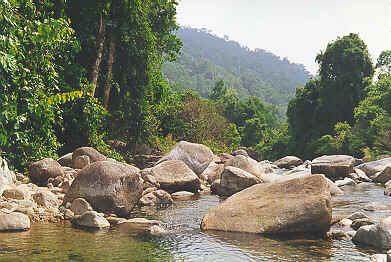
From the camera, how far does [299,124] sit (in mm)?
46750

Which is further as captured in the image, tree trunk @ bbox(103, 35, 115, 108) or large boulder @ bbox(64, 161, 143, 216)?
tree trunk @ bbox(103, 35, 115, 108)

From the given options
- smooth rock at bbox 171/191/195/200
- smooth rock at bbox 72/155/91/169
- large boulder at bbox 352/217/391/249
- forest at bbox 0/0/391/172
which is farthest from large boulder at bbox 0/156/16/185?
large boulder at bbox 352/217/391/249

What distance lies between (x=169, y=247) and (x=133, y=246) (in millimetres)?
556

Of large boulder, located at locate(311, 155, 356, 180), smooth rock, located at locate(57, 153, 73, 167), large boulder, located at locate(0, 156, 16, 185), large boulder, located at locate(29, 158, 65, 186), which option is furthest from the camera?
large boulder, located at locate(311, 155, 356, 180)

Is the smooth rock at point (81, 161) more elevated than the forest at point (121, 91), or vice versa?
the forest at point (121, 91)

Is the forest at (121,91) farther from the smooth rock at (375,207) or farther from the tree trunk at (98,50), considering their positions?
the smooth rock at (375,207)

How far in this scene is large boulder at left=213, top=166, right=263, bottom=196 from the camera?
499 inches

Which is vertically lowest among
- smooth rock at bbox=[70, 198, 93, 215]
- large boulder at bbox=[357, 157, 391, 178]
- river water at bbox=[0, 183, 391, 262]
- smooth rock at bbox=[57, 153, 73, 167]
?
river water at bbox=[0, 183, 391, 262]

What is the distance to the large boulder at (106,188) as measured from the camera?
8508mm

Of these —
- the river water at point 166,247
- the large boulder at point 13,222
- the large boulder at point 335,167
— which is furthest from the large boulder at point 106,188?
the large boulder at point 335,167

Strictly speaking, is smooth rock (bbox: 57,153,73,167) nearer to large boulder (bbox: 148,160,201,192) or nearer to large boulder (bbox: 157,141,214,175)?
large boulder (bbox: 148,160,201,192)

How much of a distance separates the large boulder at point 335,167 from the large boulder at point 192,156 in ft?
19.9

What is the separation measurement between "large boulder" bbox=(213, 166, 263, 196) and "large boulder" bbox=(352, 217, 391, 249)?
5.77m

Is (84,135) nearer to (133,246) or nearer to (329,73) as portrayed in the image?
(133,246)
